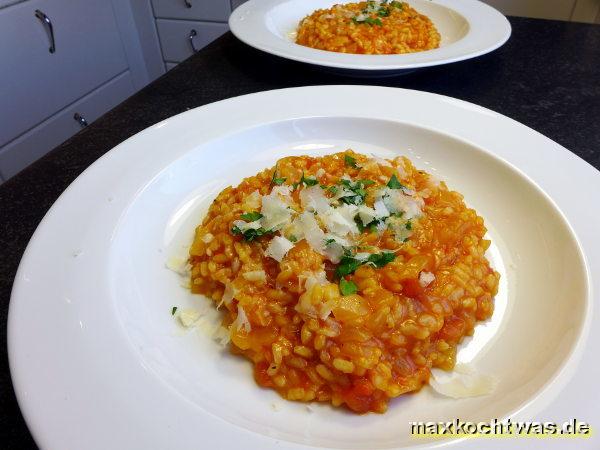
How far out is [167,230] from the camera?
Result: 4.65 ft

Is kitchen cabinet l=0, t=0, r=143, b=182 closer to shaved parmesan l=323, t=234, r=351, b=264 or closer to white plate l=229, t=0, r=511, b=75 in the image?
white plate l=229, t=0, r=511, b=75

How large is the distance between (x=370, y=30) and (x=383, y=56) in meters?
0.47

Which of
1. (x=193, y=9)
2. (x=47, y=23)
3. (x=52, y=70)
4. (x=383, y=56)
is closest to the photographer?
(x=383, y=56)

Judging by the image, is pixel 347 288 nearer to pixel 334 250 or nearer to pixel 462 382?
pixel 334 250

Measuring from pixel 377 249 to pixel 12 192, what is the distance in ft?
4.24

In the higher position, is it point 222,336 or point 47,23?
point 222,336

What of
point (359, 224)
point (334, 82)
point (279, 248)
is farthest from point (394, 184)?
point (334, 82)

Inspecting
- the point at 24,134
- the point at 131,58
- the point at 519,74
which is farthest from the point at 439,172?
the point at 131,58

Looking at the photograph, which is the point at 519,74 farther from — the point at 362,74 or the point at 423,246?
the point at 423,246

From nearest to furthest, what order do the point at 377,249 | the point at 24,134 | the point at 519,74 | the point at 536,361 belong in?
the point at 536,361, the point at 377,249, the point at 519,74, the point at 24,134

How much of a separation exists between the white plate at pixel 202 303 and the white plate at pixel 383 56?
0.35 meters

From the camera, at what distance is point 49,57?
3500mm

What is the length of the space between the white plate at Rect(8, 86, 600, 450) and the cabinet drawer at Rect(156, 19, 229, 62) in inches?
117

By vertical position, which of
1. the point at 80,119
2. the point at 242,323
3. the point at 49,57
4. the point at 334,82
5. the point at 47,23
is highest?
the point at 242,323
